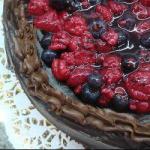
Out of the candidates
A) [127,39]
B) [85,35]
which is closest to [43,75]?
[85,35]

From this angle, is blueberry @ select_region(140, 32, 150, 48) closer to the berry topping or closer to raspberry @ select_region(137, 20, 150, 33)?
raspberry @ select_region(137, 20, 150, 33)

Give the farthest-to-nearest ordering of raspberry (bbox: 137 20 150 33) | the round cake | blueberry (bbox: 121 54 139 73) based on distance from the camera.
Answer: raspberry (bbox: 137 20 150 33) → blueberry (bbox: 121 54 139 73) → the round cake

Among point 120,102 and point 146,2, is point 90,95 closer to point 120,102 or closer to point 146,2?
point 120,102

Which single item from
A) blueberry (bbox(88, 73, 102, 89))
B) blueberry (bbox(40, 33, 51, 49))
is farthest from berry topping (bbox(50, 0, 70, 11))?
blueberry (bbox(88, 73, 102, 89))

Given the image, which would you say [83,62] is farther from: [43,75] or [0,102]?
[0,102]

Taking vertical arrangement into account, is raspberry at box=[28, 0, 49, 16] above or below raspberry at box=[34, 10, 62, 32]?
above

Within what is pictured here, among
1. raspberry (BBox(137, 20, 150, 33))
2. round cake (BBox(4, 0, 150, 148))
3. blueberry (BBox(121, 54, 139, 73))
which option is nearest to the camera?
round cake (BBox(4, 0, 150, 148))
